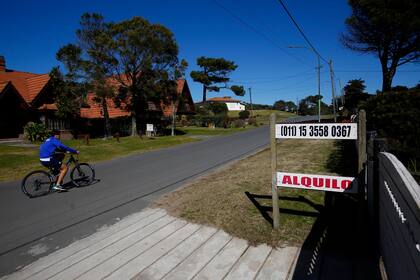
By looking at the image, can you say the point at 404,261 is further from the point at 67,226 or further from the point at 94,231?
the point at 67,226

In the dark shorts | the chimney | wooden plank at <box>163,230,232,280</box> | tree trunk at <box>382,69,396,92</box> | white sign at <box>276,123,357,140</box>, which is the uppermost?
the chimney

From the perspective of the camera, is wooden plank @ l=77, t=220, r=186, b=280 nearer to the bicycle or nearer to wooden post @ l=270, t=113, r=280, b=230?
wooden post @ l=270, t=113, r=280, b=230

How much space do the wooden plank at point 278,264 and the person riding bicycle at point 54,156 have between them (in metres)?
6.53

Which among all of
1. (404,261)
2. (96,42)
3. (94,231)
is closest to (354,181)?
(404,261)

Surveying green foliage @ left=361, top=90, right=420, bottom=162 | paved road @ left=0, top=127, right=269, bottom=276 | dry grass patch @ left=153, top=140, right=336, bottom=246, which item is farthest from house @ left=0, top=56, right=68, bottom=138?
green foliage @ left=361, top=90, right=420, bottom=162

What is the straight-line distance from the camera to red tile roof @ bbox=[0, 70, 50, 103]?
92.9 feet

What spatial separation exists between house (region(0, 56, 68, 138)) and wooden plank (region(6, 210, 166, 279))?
24441 millimetres

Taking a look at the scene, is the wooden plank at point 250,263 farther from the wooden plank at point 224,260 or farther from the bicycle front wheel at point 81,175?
the bicycle front wheel at point 81,175

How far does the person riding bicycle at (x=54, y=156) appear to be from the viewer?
27.5ft

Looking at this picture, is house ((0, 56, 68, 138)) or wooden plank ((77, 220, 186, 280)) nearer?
wooden plank ((77, 220, 186, 280))

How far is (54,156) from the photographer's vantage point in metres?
8.54

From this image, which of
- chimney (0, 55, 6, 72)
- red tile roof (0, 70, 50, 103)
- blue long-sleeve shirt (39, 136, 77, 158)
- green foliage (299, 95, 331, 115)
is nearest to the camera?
blue long-sleeve shirt (39, 136, 77, 158)

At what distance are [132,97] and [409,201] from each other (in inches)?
1172

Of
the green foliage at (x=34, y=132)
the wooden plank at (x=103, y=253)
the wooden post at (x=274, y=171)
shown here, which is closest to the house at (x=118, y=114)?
the green foliage at (x=34, y=132)
